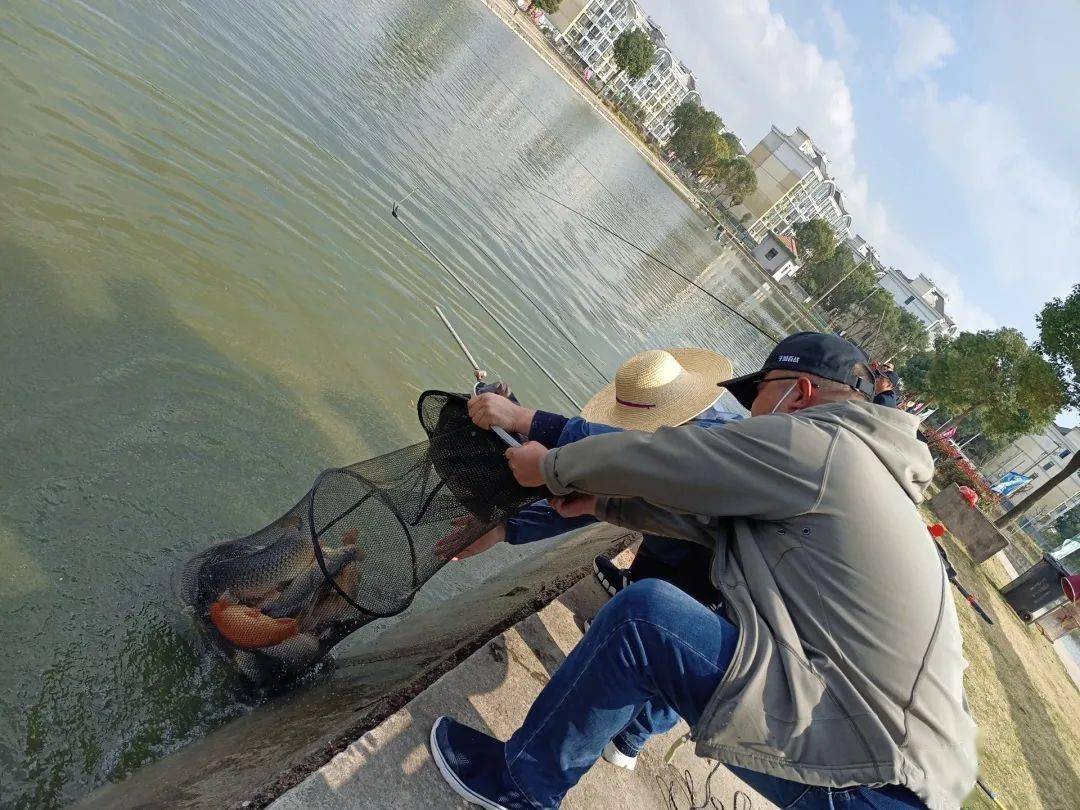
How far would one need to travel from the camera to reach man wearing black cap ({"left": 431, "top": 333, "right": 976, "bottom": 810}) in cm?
192

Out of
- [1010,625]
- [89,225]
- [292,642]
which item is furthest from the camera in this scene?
[1010,625]

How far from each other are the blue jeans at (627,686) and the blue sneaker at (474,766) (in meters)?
0.06

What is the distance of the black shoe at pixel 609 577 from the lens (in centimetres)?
427

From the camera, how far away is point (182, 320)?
5328mm

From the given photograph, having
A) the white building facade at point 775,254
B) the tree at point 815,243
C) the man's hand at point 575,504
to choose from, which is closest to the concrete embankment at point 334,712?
the man's hand at point 575,504

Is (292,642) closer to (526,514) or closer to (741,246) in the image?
(526,514)

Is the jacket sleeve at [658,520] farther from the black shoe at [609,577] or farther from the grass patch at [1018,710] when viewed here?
the grass patch at [1018,710]

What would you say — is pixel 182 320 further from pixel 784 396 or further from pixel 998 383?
pixel 998 383

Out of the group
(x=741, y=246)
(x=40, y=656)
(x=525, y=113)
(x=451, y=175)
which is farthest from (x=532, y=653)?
(x=741, y=246)

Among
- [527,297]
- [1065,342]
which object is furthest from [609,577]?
[1065,342]

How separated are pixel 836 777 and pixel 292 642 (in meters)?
2.30

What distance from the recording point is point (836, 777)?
6.17 feet

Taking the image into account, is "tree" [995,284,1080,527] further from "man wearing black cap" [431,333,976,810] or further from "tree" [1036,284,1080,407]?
"man wearing black cap" [431,333,976,810]

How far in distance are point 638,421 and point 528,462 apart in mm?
1747
